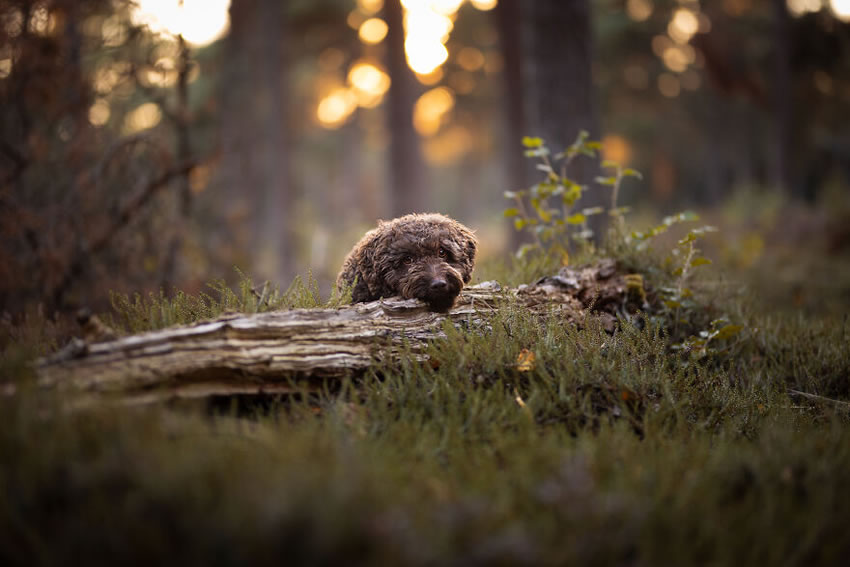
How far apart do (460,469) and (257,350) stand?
4.73 feet

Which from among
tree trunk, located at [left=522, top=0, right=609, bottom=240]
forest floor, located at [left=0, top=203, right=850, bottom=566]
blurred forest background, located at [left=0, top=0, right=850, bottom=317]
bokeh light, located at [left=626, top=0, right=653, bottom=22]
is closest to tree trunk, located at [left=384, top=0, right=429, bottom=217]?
blurred forest background, located at [left=0, top=0, right=850, bottom=317]

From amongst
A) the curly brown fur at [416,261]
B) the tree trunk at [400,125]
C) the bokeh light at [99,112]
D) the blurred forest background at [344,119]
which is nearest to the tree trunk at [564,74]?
the blurred forest background at [344,119]

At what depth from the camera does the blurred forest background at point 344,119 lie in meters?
7.91

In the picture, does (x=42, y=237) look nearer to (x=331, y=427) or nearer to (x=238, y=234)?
(x=238, y=234)

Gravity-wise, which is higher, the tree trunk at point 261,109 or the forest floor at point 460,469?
the tree trunk at point 261,109

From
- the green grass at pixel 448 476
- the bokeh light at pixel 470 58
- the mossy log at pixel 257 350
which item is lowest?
the green grass at pixel 448 476

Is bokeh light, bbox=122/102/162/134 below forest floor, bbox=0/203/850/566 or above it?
above

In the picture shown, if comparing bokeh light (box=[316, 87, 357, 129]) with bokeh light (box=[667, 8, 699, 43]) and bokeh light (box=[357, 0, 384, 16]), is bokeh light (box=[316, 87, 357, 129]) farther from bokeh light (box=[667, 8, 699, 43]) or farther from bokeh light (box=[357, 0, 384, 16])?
bokeh light (box=[667, 8, 699, 43])

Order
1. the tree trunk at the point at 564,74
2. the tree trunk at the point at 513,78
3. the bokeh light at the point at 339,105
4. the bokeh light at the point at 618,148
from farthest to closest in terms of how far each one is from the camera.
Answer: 1. the bokeh light at the point at 339,105
2. the bokeh light at the point at 618,148
3. the tree trunk at the point at 513,78
4. the tree trunk at the point at 564,74

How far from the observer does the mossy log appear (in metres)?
3.11

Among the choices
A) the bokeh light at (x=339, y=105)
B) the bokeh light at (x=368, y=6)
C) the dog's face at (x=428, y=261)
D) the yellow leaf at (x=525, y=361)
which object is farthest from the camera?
the bokeh light at (x=339, y=105)

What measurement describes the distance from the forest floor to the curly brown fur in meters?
0.45

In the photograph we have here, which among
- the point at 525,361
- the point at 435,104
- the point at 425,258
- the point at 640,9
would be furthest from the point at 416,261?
the point at 435,104

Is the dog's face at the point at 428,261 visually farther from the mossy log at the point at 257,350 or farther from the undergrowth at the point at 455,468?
the undergrowth at the point at 455,468
